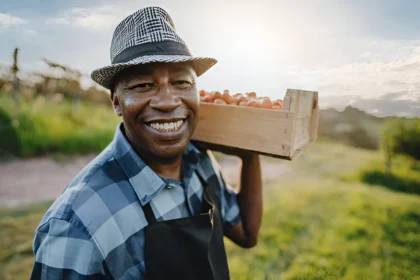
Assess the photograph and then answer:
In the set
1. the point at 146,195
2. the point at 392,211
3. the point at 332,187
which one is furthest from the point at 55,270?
the point at 332,187

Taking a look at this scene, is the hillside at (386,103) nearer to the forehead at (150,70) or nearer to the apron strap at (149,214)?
the forehead at (150,70)

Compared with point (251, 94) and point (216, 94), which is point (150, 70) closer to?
point (216, 94)

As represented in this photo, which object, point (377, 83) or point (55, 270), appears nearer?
point (55, 270)

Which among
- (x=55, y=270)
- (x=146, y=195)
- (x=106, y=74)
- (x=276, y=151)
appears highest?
(x=106, y=74)

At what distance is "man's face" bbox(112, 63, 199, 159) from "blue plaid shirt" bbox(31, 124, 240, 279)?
14 cm

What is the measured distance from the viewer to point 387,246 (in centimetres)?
372

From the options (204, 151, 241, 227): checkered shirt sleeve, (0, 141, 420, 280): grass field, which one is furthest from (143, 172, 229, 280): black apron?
(0, 141, 420, 280): grass field

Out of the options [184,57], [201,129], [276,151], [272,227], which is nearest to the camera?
[184,57]

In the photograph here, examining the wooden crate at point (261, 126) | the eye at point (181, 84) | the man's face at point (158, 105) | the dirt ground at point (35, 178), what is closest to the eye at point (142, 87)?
the man's face at point (158, 105)

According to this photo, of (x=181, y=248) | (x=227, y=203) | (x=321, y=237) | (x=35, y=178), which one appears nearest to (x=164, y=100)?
(x=181, y=248)

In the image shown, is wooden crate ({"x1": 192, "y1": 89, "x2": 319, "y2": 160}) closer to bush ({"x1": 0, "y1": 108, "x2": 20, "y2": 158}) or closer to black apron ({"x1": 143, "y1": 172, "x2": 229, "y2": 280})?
black apron ({"x1": 143, "y1": 172, "x2": 229, "y2": 280})

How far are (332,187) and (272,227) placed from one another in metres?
2.26

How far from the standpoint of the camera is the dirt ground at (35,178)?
527cm

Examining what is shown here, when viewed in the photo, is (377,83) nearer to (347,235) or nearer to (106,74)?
(106,74)
